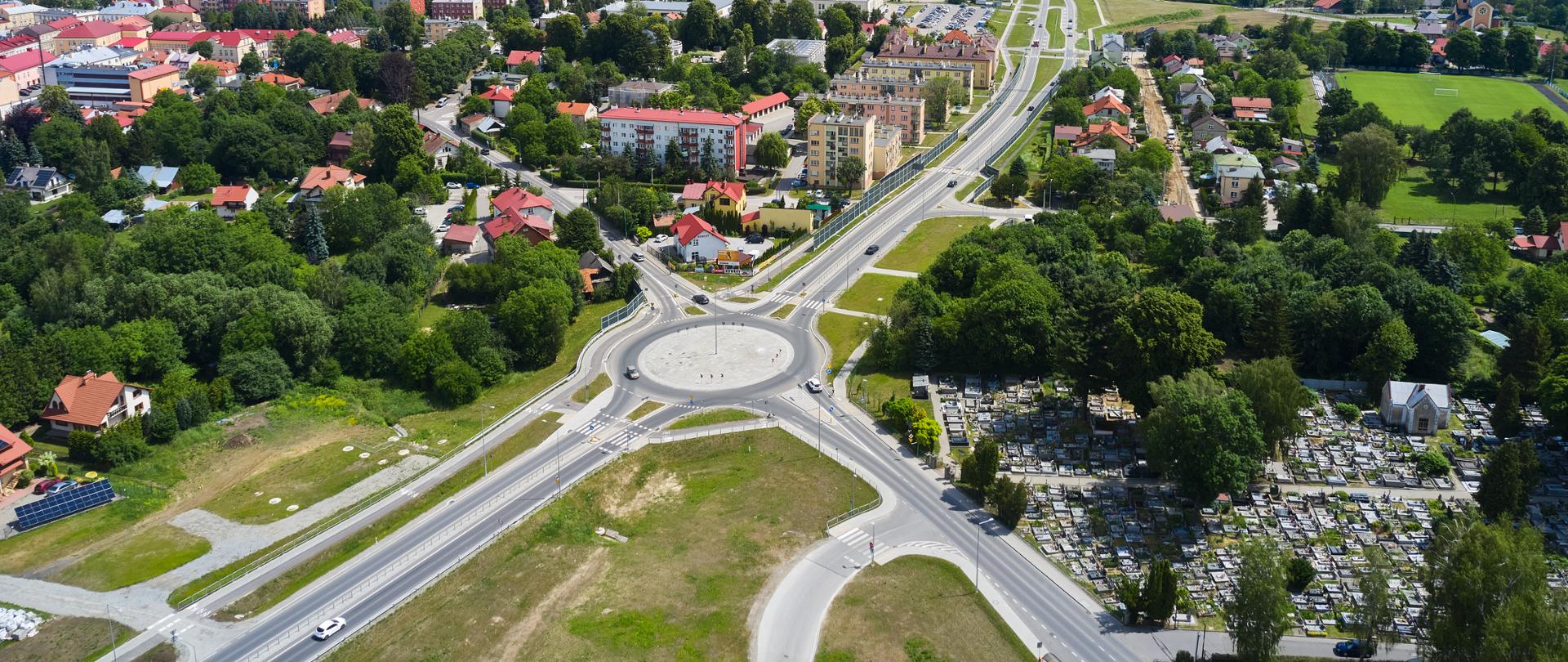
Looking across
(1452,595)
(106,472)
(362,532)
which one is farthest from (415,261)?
(1452,595)

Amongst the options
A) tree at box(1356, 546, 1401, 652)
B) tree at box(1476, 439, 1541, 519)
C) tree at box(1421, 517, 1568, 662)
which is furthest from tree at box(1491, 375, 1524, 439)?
tree at box(1356, 546, 1401, 652)

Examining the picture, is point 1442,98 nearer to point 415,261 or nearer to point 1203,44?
point 1203,44

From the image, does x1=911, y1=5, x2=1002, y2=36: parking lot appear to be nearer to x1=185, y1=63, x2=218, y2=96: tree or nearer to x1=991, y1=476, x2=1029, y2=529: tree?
x1=185, y1=63, x2=218, y2=96: tree

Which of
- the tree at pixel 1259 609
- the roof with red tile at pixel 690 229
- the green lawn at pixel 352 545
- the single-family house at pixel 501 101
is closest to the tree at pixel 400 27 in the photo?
the single-family house at pixel 501 101

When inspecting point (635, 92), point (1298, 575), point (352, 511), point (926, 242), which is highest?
point (635, 92)

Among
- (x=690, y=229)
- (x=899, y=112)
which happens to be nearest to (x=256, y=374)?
(x=690, y=229)

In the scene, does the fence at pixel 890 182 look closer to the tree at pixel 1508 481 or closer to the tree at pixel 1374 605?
the tree at pixel 1508 481

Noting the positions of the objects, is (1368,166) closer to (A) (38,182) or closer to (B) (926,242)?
(B) (926,242)
